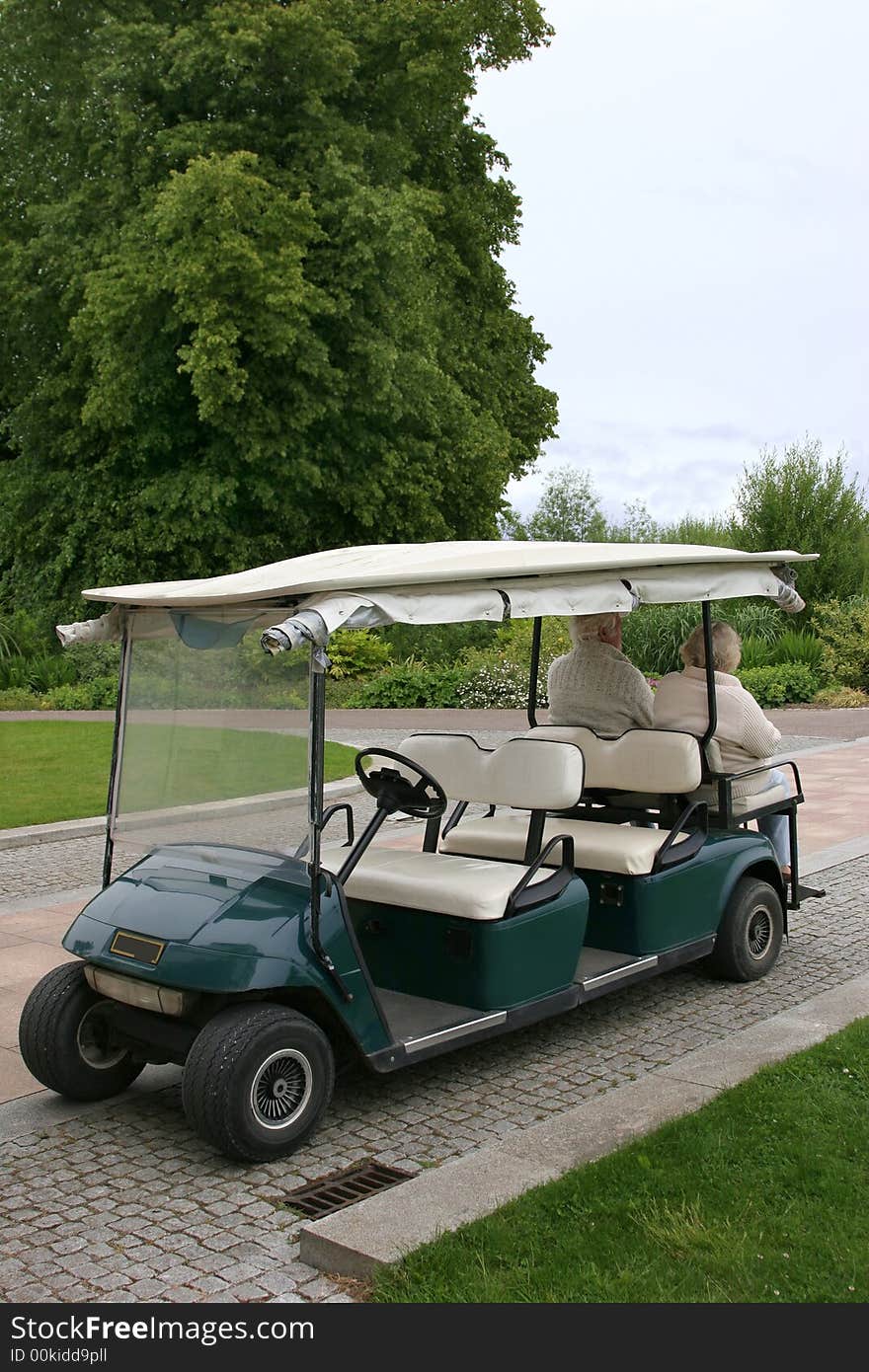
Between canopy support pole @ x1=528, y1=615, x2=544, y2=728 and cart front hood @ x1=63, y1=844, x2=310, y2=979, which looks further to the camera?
canopy support pole @ x1=528, y1=615, x2=544, y2=728

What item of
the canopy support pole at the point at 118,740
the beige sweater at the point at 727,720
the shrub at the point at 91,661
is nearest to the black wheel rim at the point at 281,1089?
the canopy support pole at the point at 118,740

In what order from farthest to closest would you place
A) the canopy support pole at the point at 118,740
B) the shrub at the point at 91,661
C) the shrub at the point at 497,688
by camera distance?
1. the shrub at the point at 91,661
2. the shrub at the point at 497,688
3. the canopy support pole at the point at 118,740

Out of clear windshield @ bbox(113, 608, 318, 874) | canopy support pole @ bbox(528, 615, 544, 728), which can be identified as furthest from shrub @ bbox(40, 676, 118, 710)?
clear windshield @ bbox(113, 608, 318, 874)

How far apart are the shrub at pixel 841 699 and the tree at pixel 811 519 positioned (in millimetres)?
4882

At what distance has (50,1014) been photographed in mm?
4449

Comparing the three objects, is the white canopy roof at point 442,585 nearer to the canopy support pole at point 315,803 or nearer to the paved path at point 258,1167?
the canopy support pole at point 315,803

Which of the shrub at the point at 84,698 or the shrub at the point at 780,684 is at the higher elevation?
the shrub at the point at 780,684

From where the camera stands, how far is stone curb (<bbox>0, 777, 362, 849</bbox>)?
4367 millimetres

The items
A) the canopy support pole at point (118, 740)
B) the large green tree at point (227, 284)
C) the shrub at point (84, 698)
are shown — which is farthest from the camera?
the large green tree at point (227, 284)

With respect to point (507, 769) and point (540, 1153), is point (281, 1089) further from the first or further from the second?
point (507, 769)

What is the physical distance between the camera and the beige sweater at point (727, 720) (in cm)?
607

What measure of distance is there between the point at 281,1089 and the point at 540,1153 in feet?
2.66

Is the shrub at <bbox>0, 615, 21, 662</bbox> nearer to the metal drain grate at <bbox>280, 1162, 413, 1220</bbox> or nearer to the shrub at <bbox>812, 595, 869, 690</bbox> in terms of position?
the shrub at <bbox>812, 595, 869, 690</bbox>

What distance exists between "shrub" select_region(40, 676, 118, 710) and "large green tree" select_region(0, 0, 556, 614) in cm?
383
